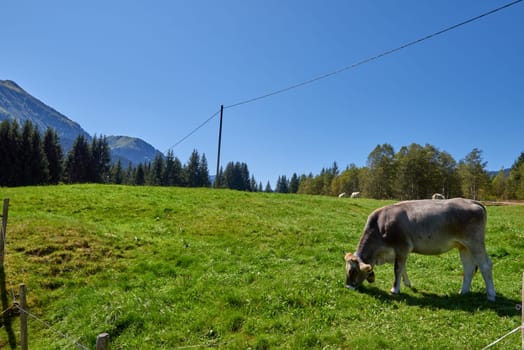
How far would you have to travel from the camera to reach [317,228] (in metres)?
18.2

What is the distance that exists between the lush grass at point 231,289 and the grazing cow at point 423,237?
690 mm

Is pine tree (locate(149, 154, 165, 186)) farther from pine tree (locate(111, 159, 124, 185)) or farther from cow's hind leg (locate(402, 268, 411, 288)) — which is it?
cow's hind leg (locate(402, 268, 411, 288))

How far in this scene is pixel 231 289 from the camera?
9.71m

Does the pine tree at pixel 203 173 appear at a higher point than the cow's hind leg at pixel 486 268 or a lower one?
higher

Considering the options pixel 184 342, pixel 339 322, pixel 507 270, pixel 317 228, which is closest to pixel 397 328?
pixel 339 322

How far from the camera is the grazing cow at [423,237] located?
343 inches

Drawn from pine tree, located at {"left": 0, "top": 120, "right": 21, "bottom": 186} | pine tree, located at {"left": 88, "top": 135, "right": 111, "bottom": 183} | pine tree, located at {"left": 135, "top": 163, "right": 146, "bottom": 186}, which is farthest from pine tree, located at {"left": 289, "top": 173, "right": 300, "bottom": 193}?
pine tree, located at {"left": 0, "top": 120, "right": 21, "bottom": 186}

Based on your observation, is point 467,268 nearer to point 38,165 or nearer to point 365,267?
point 365,267

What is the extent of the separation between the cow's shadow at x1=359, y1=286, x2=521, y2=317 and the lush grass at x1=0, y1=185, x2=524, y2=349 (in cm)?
5

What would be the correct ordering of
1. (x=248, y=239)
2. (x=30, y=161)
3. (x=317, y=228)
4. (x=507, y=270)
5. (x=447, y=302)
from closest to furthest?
1. (x=447, y=302)
2. (x=507, y=270)
3. (x=248, y=239)
4. (x=317, y=228)
5. (x=30, y=161)

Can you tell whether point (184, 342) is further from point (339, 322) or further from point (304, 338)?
point (339, 322)

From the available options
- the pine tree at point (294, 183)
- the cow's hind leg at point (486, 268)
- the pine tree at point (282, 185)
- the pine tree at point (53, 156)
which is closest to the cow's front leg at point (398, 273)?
the cow's hind leg at point (486, 268)

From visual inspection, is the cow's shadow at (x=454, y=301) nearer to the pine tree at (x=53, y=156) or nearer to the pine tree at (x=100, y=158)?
the pine tree at (x=53, y=156)

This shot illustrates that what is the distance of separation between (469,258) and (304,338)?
5.62 meters
